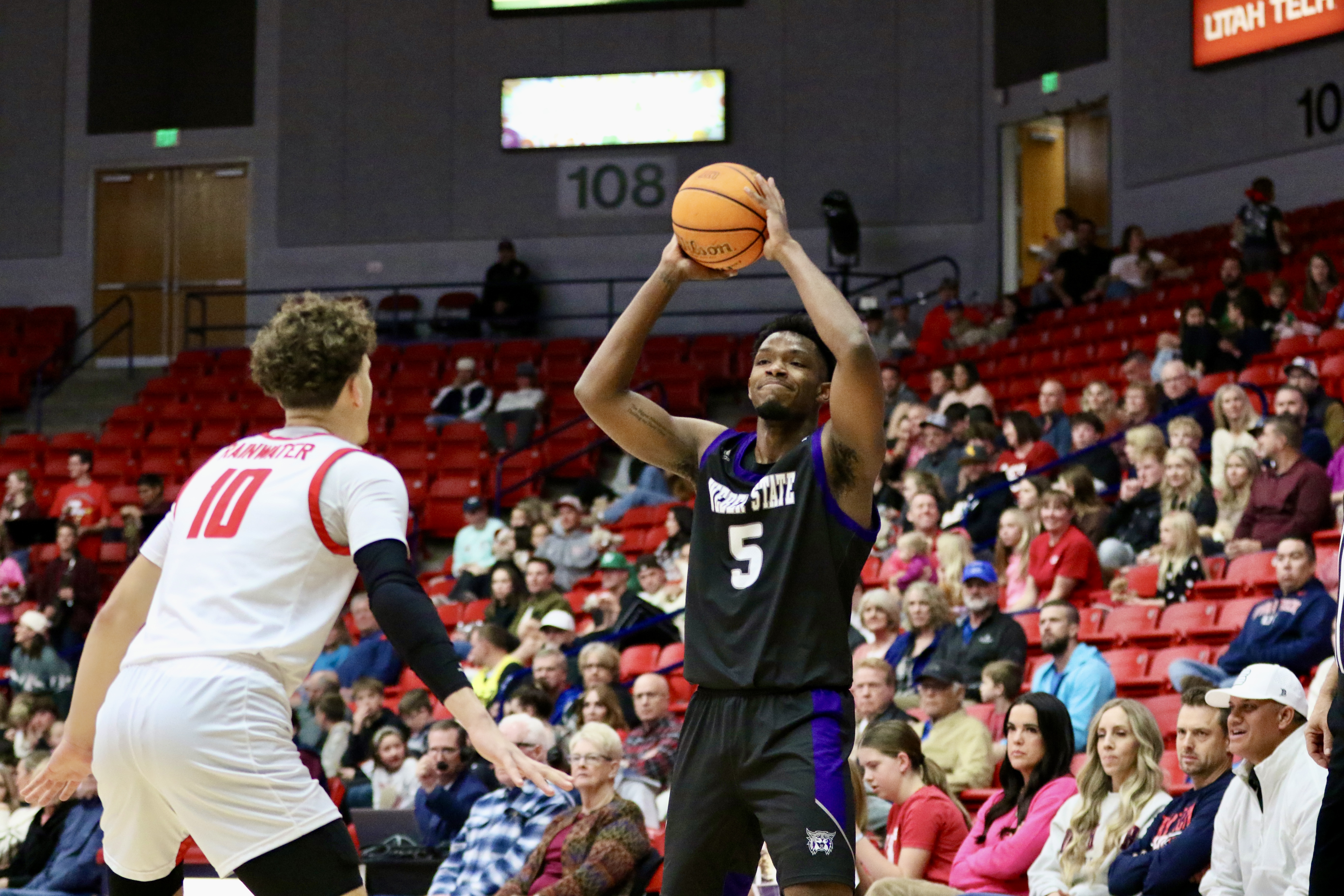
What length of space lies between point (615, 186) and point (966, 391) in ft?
25.1

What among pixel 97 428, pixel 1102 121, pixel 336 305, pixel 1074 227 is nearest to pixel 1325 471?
pixel 336 305

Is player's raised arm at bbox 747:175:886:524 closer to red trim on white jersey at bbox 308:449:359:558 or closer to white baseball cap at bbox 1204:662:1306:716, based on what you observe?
red trim on white jersey at bbox 308:449:359:558

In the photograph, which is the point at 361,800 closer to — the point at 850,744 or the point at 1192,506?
the point at 1192,506

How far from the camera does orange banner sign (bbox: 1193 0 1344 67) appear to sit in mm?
15414

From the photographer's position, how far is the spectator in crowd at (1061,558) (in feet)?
29.5

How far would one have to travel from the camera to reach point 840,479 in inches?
151

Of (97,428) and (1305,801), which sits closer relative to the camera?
(1305,801)

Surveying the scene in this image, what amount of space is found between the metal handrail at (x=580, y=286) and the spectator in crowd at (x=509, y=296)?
114mm

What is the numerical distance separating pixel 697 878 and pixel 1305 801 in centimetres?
224

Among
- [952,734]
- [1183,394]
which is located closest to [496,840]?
[952,734]

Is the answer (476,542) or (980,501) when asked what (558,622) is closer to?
(980,501)

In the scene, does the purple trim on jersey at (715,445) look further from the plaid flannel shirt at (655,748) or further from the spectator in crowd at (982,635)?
the spectator in crowd at (982,635)

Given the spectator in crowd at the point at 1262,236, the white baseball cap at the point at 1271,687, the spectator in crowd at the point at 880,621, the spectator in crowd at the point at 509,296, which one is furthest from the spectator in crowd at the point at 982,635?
the spectator in crowd at the point at 509,296

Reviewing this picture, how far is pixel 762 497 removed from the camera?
3906mm
